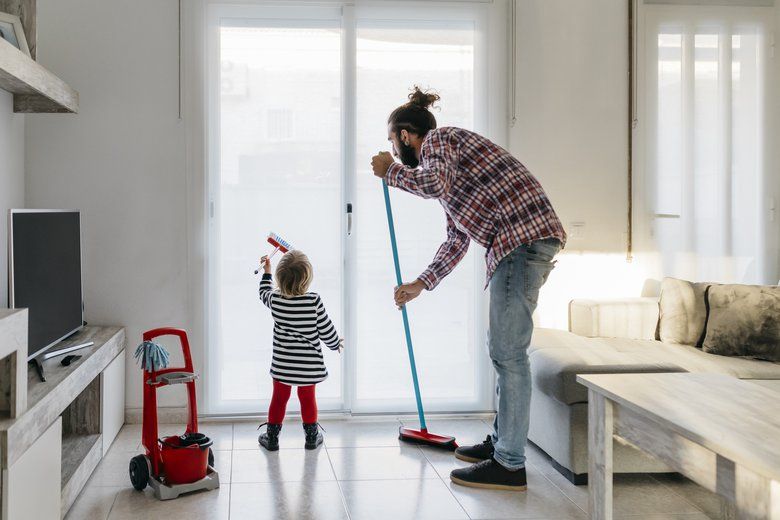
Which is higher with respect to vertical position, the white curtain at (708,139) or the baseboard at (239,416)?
the white curtain at (708,139)

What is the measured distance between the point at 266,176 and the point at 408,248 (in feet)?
2.69

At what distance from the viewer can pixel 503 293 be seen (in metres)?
2.63

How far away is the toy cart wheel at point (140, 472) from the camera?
101 inches

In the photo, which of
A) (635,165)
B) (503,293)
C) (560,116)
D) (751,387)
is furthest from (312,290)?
(751,387)

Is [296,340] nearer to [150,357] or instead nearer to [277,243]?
[277,243]

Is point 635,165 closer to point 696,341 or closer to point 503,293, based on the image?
point 696,341

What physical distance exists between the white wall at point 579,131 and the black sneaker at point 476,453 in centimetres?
97

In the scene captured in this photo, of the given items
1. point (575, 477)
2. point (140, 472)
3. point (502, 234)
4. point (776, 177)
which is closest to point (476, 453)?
point (575, 477)

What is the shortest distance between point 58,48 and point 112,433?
1.86m

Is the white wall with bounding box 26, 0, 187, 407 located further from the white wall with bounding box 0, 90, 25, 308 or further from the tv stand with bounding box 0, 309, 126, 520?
the tv stand with bounding box 0, 309, 126, 520

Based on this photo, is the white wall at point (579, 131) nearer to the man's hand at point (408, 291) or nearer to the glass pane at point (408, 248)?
the glass pane at point (408, 248)

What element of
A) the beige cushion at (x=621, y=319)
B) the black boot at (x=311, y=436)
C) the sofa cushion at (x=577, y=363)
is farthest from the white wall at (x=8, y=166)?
the beige cushion at (x=621, y=319)

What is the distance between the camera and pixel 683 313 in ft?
11.0

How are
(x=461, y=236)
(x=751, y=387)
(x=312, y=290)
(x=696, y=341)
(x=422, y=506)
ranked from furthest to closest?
(x=312, y=290) < (x=696, y=341) < (x=461, y=236) < (x=422, y=506) < (x=751, y=387)
